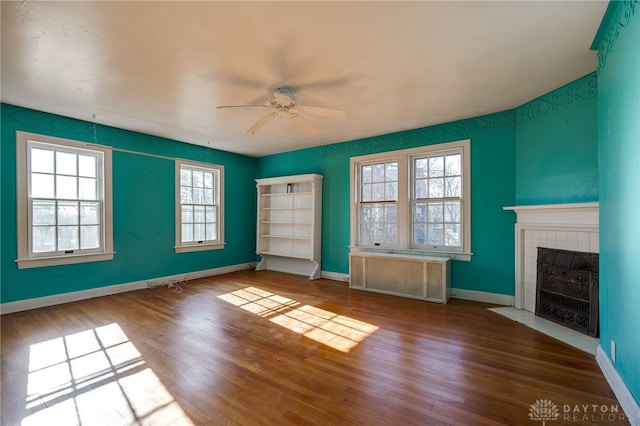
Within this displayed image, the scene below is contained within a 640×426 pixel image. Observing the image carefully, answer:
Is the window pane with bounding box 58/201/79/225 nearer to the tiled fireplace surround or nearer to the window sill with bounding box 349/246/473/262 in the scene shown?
the window sill with bounding box 349/246/473/262

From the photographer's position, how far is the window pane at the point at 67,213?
4.06 meters

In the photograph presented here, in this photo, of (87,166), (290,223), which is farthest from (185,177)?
(290,223)

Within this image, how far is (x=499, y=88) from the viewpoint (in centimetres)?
323

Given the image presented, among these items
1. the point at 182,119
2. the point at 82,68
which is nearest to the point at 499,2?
the point at 82,68

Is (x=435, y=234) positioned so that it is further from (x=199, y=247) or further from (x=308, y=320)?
(x=199, y=247)

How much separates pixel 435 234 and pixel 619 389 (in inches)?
110

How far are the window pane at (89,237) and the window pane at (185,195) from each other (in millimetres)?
1436

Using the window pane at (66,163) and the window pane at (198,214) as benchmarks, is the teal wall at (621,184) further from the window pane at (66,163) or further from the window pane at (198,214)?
the window pane at (66,163)

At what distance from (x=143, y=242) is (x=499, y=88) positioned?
5739mm

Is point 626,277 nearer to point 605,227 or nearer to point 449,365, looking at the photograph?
point 605,227

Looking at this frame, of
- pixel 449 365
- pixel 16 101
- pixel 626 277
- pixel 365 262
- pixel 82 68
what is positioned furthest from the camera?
pixel 365 262

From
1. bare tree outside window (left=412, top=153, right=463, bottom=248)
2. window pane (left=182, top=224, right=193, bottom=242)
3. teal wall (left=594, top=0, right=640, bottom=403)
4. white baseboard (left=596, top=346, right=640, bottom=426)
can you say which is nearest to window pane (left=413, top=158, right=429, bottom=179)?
bare tree outside window (left=412, top=153, right=463, bottom=248)

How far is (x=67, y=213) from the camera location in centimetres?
412

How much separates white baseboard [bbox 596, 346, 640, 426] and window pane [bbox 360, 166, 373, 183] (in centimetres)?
371
